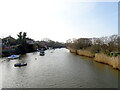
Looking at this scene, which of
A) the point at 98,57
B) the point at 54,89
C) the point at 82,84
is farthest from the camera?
the point at 98,57

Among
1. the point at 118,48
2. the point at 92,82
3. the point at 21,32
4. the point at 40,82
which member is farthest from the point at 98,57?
the point at 21,32

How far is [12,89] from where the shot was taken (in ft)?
62.5

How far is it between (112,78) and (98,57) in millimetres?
17000

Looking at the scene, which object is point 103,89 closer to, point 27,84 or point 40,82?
point 40,82

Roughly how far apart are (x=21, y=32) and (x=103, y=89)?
71.9 meters

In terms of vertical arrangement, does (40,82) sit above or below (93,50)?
below

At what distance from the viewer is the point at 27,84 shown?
68.1 feet

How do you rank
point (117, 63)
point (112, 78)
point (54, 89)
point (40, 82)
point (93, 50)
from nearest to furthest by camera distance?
point (54, 89) < point (40, 82) < point (112, 78) < point (117, 63) < point (93, 50)

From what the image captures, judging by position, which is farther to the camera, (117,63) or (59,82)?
(117,63)

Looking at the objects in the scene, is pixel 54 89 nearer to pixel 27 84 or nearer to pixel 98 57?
pixel 27 84

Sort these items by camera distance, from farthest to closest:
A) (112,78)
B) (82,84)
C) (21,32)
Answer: (21,32) → (112,78) → (82,84)

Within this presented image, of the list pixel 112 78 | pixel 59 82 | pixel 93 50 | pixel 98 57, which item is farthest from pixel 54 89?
pixel 93 50

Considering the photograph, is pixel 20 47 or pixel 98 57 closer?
pixel 98 57

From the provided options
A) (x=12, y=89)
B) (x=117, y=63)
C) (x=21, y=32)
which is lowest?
(x=12, y=89)
